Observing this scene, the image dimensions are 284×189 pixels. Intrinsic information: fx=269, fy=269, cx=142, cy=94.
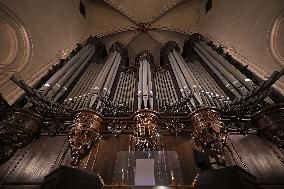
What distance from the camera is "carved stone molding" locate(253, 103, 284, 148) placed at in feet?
12.1

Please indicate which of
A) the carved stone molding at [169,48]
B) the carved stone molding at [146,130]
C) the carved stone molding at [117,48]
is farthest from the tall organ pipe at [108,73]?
the carved stone molding at [169,48]

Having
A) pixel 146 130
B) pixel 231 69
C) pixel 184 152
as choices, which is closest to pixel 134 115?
pixel 146 130

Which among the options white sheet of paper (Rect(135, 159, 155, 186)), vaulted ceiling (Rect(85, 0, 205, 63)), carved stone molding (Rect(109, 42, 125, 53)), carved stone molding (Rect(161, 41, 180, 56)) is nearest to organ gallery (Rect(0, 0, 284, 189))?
white sheet of paper (Rect(135, 159, 155, 186))

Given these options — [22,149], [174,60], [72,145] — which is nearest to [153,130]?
A: [72,145]

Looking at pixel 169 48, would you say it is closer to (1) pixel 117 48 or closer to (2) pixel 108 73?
(1) pixel 117 48

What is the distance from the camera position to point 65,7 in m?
8.46

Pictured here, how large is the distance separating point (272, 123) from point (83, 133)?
270cm

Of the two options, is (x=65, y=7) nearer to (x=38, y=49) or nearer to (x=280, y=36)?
(x=38, y=49)

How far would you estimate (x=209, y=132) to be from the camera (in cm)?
371

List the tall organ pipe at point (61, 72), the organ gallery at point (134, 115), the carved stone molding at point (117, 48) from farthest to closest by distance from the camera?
the carved stone molding at point (117, 48), the tall organ pipe at point (61, 72), the organ gallery at point (134, 115)

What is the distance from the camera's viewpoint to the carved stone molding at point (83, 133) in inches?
140

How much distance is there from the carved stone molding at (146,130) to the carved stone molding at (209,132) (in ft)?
1.93

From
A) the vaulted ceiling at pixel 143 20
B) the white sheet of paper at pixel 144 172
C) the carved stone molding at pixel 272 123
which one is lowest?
the white sheet of paper at pixel 144 172

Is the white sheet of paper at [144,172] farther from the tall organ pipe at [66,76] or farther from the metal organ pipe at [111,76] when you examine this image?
the tall organ pipe at [66,76]
